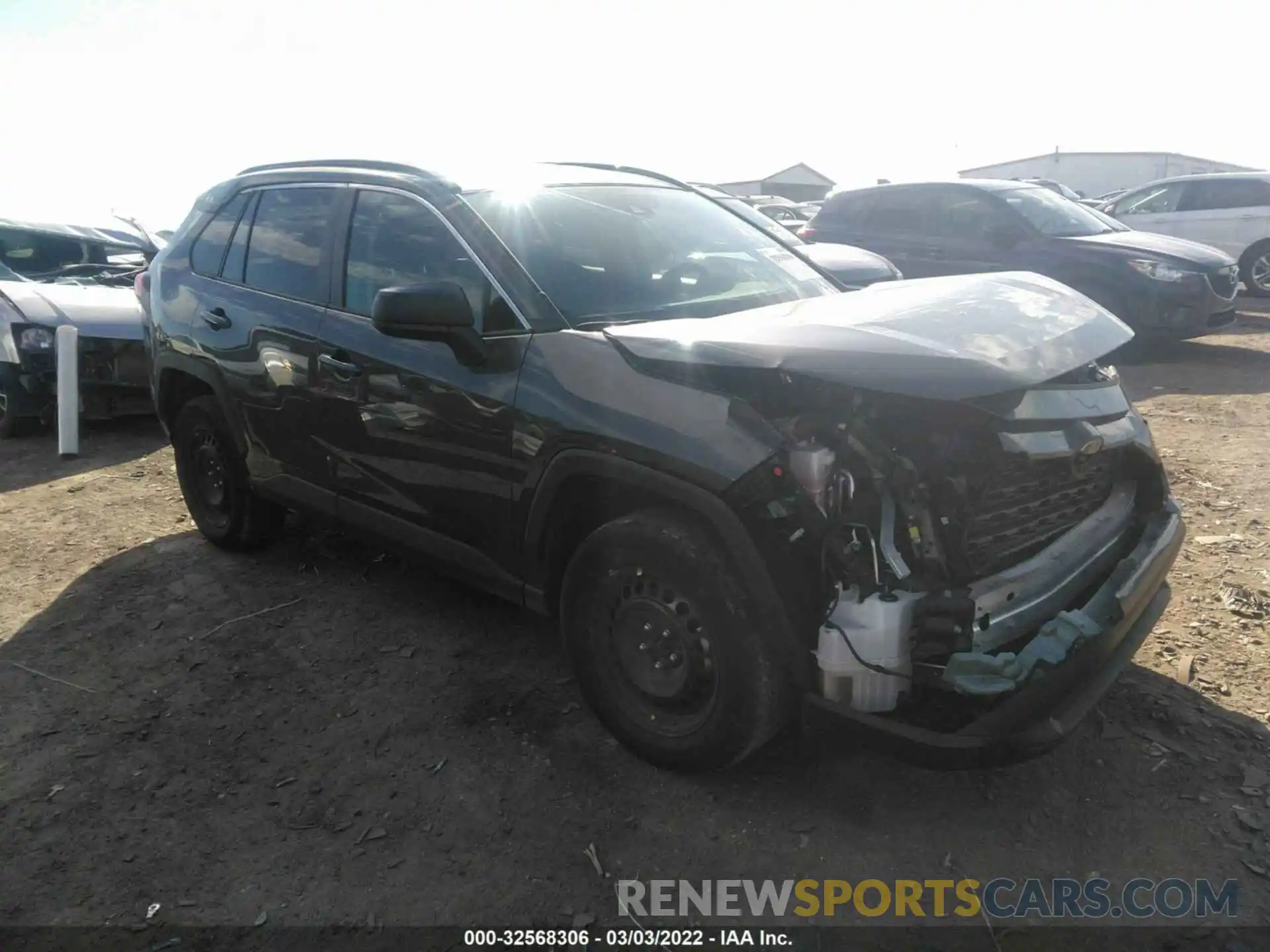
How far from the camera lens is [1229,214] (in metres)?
11.9

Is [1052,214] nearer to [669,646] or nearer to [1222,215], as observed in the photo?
[1222,215]

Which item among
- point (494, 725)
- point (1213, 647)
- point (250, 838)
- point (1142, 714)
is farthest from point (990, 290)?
point (250, 838)

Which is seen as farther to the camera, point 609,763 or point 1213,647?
point 1213,647

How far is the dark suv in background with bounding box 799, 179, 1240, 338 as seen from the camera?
27.0 ft

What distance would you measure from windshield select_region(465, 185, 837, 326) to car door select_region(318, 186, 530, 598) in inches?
7.9

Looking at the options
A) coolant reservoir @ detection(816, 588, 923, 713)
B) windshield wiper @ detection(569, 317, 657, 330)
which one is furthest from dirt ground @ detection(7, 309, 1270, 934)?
windshield wiper @ detection(569, 317, 657, 330)

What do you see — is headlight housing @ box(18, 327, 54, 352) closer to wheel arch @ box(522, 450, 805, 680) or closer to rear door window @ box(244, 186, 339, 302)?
rear door window @ box(244, 186, 339, 302)

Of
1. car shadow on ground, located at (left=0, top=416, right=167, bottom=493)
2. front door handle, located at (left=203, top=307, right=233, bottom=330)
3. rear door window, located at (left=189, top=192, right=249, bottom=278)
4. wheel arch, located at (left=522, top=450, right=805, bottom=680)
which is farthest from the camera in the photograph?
car shadow on ground, located at (left=0, top=416, right=167, bottom=493)

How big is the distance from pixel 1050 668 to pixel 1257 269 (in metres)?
12.0

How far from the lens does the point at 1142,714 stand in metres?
3.09

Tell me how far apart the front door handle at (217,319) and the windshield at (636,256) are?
158cm

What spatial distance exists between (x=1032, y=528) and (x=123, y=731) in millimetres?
3089

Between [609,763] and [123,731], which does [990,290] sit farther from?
[123,731]

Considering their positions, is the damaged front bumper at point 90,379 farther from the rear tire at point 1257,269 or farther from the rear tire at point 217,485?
the rear tire at point 1257,269
